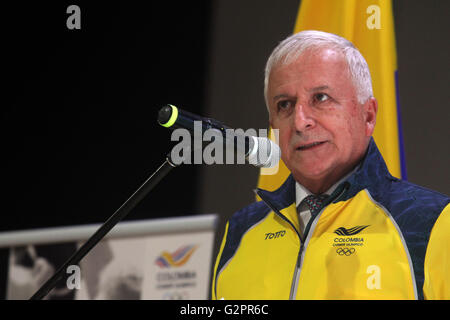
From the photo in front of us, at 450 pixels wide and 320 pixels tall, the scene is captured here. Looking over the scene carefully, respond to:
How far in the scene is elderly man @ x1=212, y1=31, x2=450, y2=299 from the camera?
1481mm

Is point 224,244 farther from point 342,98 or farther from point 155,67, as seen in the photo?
point 155,67

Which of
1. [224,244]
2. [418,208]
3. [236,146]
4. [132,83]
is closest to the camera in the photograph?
[236,146]

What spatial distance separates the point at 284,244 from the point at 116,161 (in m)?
1.52

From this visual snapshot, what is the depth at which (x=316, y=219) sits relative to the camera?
163 centimetres

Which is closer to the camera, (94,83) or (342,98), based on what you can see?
(342,98)

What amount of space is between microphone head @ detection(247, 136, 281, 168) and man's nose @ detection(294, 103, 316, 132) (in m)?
0.38

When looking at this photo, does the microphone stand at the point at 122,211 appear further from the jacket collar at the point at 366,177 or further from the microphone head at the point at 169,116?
the jacket collar at the point at 366,177

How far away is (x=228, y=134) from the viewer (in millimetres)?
1197

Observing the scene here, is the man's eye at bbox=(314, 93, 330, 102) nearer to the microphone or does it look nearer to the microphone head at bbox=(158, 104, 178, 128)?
the microphone

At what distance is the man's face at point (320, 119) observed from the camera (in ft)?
5.41

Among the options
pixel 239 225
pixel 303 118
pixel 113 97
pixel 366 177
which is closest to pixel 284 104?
pixel 303 118

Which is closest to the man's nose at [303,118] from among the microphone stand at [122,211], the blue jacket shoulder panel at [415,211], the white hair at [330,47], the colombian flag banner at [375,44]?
the white hair at [330,47]

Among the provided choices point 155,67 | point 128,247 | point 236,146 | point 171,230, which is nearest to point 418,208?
point 236,146

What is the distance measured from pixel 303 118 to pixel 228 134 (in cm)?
50
